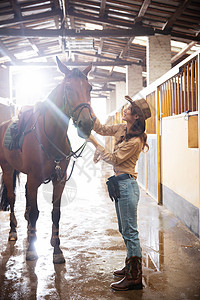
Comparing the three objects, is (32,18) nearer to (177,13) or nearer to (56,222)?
→ (177,13)

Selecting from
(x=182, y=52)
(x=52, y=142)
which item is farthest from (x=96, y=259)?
(x=182, y=52)

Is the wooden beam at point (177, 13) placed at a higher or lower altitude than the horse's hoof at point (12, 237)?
higher

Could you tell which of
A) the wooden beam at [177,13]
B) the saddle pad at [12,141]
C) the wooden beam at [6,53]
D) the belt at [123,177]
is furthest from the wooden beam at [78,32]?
the belt at [123,177]

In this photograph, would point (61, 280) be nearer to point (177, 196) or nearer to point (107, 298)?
point (107, 298)

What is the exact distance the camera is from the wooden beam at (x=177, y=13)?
7020 mm

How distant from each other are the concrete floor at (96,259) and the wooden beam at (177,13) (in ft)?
15.7

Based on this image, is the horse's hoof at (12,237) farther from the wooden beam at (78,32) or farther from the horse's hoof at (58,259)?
the wooden beam at (78,32)

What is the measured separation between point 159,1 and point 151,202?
4711 millimetres

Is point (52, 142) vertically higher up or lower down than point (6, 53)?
lower down

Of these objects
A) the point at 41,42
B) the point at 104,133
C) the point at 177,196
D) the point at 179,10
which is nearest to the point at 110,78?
the point at 41,42

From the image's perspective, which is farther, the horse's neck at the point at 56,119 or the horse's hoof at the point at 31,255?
the horse's hoof at the point at 31,255

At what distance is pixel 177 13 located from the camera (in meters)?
7.67

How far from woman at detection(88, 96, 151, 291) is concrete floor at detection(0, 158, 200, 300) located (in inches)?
6.0

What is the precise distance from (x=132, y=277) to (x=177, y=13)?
23.0 feet
